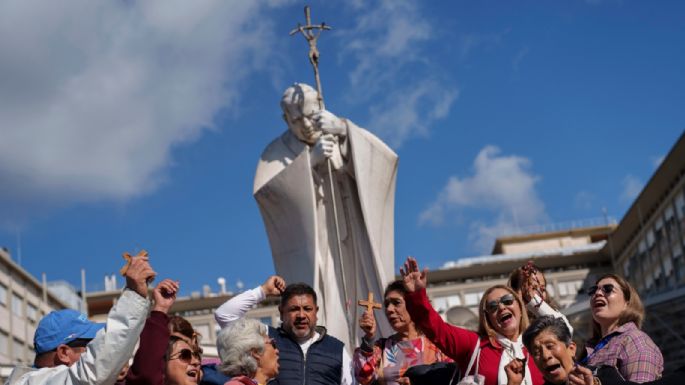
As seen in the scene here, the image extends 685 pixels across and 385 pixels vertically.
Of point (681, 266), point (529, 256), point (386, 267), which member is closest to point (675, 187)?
point (681, 266)

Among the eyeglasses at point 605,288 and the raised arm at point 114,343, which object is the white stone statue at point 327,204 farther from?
the raised arm at point 114,343

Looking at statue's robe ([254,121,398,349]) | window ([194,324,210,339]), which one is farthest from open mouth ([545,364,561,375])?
window ([194,324,210,339])

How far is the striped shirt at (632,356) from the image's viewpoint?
6328 millimetres

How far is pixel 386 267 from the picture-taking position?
1486cm

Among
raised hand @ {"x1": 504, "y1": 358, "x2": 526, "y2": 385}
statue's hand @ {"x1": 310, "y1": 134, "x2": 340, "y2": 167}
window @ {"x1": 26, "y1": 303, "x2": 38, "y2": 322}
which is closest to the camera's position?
raised hand @ {"x1": 504, "y1": 358, "x2": 526, "y2": 385}

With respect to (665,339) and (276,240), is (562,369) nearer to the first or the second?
(276,240)

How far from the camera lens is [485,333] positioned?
714cm

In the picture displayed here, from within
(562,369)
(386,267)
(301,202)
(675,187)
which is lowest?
(562,369)

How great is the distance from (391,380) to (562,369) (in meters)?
1.87

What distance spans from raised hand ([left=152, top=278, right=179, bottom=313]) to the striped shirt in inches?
96.4

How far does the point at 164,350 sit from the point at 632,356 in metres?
2.73

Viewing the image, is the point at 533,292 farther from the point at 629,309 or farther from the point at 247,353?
the point at 247,353

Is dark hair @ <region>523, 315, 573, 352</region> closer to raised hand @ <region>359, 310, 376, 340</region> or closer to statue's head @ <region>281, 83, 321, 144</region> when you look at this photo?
raised hand @ <region>359, 310, 376, 340</region>

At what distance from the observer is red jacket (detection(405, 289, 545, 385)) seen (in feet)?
22.7
